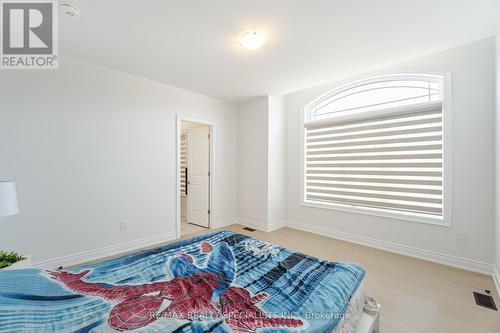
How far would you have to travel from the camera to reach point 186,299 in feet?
3.66

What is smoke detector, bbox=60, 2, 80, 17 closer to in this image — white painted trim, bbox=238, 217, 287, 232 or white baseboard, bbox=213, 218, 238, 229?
white baseboard, bbox=213, 218, 238, 229

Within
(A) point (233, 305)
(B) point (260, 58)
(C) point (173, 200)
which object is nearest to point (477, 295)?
(A) point (233, 305)

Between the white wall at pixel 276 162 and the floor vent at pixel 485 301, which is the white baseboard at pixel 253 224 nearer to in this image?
the white wall at pixel 276 162

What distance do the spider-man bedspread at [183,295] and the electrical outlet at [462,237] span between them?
2170 millimetres

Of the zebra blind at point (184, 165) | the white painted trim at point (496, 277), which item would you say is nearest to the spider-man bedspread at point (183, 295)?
the white painted trim at point (496, 277)

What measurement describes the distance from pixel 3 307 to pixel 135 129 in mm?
2709

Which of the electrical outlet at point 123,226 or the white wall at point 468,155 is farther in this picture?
the electrical outlet at point 123,226

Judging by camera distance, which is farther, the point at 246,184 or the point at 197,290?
the point at 246,184

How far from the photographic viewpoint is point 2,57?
2277 mm

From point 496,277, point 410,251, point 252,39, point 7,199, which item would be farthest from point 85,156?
point 496,277

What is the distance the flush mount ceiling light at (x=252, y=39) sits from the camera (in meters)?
2.19

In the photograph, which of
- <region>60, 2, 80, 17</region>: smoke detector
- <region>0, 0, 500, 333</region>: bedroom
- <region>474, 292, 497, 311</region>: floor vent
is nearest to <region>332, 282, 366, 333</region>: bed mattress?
<region>0, 0, 500, 333</region>: bedroom

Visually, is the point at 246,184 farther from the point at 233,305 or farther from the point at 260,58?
the point at 233,305

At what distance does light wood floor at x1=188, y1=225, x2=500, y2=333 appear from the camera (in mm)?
1717
